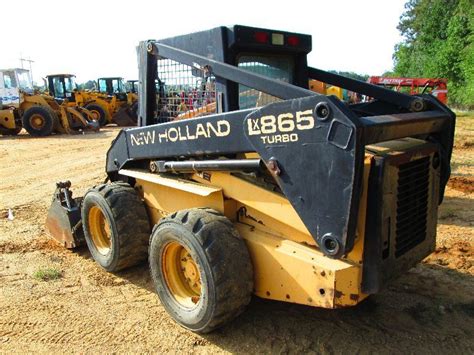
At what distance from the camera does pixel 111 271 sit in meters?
4.32

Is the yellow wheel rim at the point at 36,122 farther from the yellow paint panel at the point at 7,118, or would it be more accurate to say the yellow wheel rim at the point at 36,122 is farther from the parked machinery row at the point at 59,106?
the yellow paint panel at the point at 7,118

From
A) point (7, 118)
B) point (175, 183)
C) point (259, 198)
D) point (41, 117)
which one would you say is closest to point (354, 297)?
point (259, 198)

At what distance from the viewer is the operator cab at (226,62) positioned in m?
3.30

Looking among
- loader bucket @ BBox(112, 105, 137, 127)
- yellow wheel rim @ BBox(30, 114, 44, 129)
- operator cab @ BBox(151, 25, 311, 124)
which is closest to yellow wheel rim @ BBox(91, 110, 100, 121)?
loader bucket @ BBox(112, 105, 137, 127)

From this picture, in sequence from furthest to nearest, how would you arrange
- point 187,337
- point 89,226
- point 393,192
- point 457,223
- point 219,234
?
point 457,223 → point 89,226 → point 187,337 → point 219,234 → point 393,192

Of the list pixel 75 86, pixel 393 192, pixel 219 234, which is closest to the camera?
pixel 393 192

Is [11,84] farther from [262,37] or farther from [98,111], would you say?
[262,37]

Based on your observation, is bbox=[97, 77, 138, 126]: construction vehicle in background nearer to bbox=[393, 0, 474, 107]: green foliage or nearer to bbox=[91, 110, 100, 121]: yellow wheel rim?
bbox=[91, 110, 100, 121]: yellow wheel rim

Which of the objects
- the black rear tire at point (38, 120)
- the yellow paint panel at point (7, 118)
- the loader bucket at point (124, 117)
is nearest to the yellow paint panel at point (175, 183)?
the black rear tire at point (38, 120)

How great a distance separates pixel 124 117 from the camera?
69.3 ft

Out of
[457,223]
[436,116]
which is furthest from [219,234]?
[457,223]

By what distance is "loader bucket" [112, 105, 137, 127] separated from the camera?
21.1 m

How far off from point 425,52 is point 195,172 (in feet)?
116

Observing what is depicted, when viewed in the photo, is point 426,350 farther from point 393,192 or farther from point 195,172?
point 195,172
